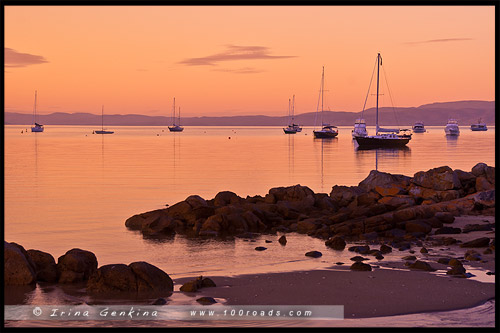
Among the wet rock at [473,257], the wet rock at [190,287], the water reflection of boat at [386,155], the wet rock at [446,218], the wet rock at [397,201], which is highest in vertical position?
the water reflection of boat at [386,155]

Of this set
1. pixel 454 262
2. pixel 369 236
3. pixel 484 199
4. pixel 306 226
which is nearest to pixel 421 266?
Answer: pixel 454 262

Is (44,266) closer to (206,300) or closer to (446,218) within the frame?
(206,300)

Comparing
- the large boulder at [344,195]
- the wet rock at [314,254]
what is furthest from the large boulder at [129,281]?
the large boulder at [344,195]

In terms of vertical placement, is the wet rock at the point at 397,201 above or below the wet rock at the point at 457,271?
above

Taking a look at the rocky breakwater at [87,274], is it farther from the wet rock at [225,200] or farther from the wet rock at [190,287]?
the wet rock at [225,200]

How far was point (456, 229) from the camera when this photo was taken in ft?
73.9

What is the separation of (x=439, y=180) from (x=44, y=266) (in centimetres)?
1856

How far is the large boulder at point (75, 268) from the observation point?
621 inches

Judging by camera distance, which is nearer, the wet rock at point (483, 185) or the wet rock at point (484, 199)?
the wet rock at point (484, 199)

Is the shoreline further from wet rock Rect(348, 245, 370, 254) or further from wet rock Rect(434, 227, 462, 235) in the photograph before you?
wet rock Rect(434, 227, 462, 235)

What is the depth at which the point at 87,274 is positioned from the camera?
1611cm

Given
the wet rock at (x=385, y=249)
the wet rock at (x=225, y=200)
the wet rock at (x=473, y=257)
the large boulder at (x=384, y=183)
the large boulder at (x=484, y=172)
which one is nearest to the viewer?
the wet rock at (x=473, y=257)

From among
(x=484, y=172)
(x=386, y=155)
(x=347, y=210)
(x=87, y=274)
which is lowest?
(x=87, y=274)

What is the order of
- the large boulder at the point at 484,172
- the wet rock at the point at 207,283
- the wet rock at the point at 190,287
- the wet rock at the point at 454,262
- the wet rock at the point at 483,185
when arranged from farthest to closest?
the large boulder at the point at 484,172
the wet rock at the point at 483,185
the wet rock at the point at 454,262
the wet rock at the point at 207,283
the wet rock at the point at 190,287
